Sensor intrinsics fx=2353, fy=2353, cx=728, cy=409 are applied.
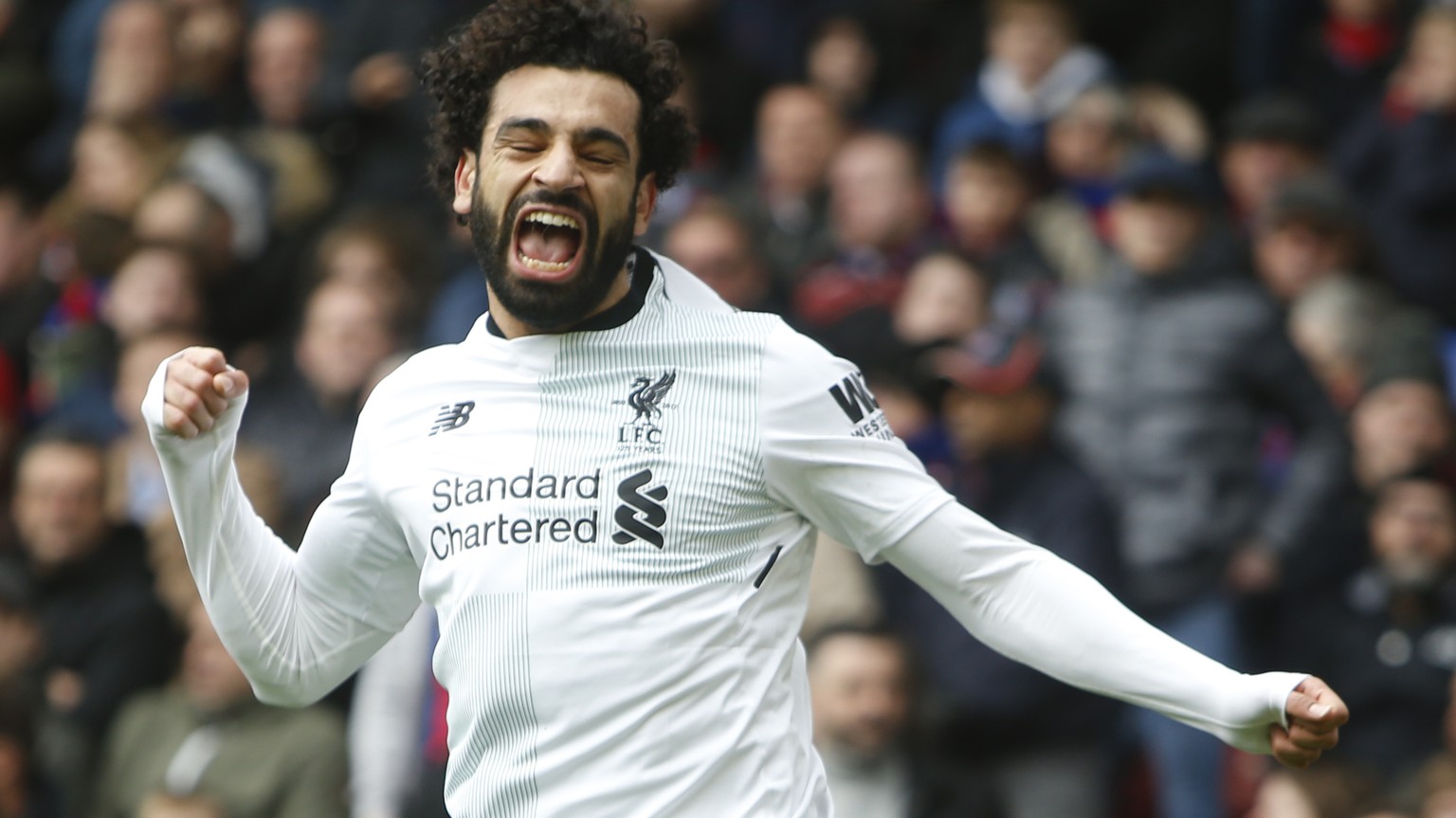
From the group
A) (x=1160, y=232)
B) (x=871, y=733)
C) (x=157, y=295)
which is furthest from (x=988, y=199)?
(x=157, y=295)

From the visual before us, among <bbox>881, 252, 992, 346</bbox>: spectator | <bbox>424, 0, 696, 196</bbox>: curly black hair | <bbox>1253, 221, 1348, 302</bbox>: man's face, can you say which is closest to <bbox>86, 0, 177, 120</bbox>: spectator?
<bbox>881, 252, 992, 346</bbox>: spectator

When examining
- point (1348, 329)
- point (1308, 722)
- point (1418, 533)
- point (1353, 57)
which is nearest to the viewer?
point (1308, 722)

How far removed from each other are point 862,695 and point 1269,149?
3577 millimetres

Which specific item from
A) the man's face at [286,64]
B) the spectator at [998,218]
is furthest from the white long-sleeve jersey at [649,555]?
the man's face at [286,64]

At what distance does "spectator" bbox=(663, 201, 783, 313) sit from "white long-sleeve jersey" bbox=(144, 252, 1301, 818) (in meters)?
3.97

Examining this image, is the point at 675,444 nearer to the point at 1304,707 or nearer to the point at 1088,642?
the point at 1088,642

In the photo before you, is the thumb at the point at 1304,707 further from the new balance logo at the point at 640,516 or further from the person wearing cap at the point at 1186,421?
the person wearing cap at the point at 1186,421

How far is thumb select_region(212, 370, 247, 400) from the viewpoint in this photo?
3.96 m

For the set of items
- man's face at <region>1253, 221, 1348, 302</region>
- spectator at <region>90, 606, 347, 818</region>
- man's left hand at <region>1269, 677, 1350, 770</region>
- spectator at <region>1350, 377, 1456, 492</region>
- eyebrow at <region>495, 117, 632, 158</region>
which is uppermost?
eyebrow at <region>495, 117, 632, 158</region>

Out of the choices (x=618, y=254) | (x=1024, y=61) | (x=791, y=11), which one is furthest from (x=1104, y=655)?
(x=791, y=11)

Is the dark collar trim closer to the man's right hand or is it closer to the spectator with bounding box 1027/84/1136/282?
the man's right hand

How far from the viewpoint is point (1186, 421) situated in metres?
7.83

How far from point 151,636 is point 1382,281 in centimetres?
463

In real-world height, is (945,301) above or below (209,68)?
below
